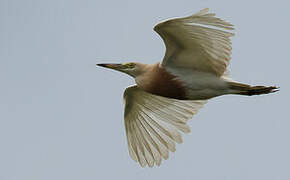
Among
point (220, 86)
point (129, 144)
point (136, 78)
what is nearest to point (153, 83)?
point (136, 78)

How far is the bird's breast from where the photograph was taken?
10.5m

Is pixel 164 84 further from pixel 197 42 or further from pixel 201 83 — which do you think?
pixel 197 42

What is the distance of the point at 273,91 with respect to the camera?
1055cm

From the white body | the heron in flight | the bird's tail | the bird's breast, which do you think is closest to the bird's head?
the heron in flight

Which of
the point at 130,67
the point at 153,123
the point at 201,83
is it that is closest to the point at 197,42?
the point at 201,83

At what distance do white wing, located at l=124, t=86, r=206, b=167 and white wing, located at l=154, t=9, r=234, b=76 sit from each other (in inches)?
62.6

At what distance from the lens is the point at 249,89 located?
1042 cm

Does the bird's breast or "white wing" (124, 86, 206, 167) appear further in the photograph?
"white wing" (124, 86, 206, 167)

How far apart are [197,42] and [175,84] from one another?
2.84 ft

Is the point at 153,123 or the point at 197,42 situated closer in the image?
the point at 197,42

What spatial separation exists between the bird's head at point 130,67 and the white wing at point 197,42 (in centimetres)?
57

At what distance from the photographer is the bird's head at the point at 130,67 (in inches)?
429

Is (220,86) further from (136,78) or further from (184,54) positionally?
(136,78)

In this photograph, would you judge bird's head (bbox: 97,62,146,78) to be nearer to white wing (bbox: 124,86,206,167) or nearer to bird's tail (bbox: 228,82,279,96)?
white wing (bbox: 124,86,206,167)
